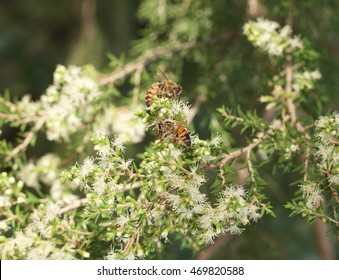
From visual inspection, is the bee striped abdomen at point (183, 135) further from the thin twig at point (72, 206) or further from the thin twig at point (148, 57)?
the thin twig at point (148, 57)

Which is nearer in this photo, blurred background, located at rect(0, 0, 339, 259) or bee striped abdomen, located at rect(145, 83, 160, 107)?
bee striped abdomen, located at rect(145, 83, 160, 107)

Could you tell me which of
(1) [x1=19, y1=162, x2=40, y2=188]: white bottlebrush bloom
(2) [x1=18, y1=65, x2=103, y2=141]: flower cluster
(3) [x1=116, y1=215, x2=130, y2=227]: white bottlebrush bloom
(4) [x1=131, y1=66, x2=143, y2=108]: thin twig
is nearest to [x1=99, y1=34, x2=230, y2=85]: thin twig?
(4) [x1=131, y1=66, x2=143, y2=108]: thin twig

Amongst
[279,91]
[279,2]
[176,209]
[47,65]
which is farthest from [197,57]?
[47,65]

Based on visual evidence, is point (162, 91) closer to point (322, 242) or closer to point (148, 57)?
point (148, 57)

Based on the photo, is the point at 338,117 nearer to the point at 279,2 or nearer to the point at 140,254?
the point at 140,254

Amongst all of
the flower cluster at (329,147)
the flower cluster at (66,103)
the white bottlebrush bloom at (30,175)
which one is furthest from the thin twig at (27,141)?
the flower cluster at (329,147)

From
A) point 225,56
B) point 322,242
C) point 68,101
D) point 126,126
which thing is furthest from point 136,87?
point 322,242

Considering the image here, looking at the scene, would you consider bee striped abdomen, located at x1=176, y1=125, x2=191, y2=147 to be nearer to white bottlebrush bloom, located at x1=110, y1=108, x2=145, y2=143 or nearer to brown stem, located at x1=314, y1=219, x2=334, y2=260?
white bottlebrush bloom, located at x1=110, y1=108, x2=145, y2=143
